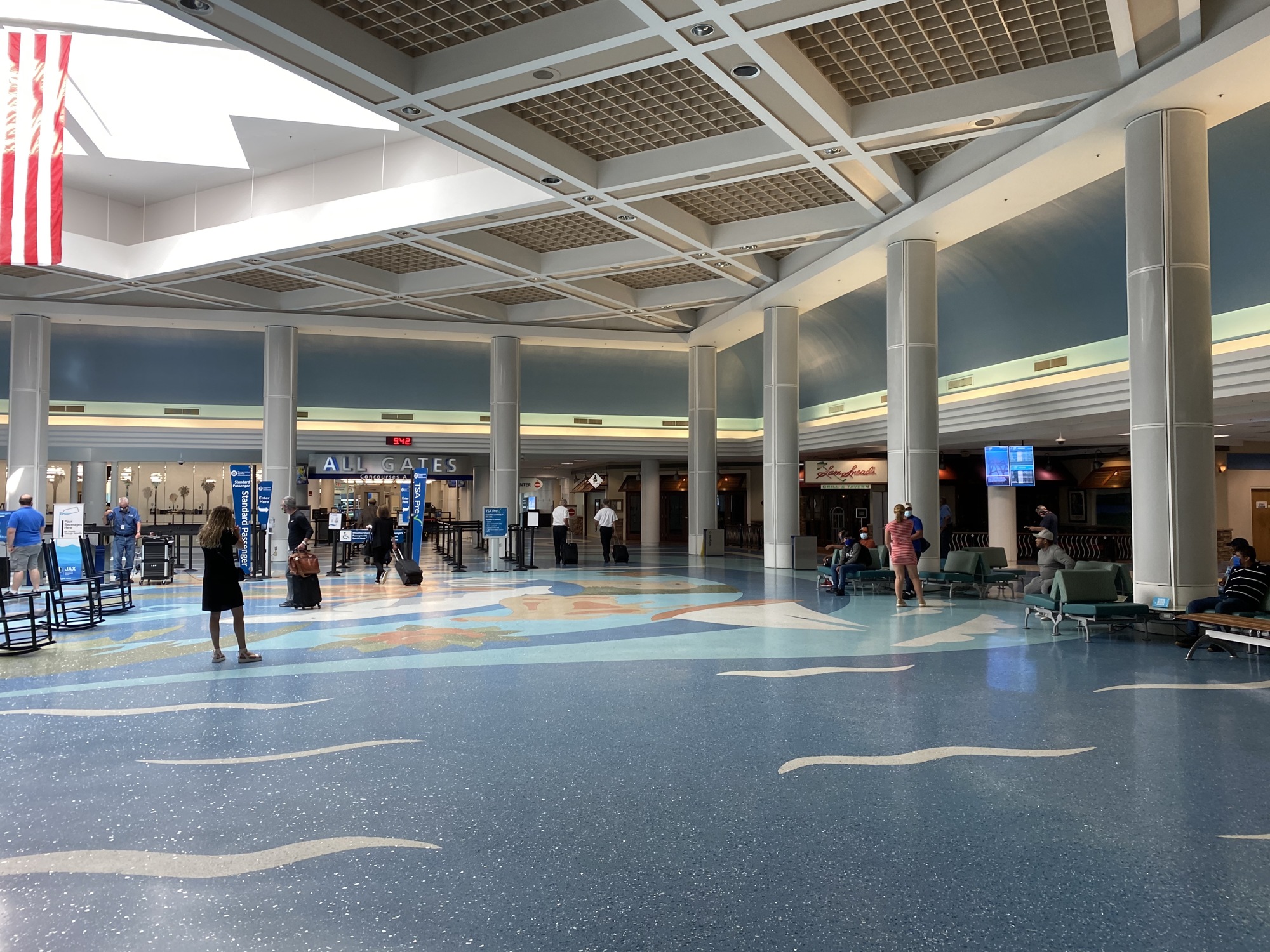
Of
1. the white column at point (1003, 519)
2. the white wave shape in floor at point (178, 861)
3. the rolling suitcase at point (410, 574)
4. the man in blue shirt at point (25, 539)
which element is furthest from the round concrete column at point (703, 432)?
the white wave shape in floor at point (178, 861)

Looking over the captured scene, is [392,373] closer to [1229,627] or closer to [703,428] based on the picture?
[703,428]

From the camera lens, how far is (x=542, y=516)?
1606 inches

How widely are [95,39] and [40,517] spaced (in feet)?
30.8

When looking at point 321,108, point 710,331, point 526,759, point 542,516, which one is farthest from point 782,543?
point 542,516

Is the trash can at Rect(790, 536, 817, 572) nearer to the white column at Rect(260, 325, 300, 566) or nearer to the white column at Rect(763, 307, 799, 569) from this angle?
the white column at Rect(763, 307, 799, 569)

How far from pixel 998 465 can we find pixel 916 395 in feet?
23.8

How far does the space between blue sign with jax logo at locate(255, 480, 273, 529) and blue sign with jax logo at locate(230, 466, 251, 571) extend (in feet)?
1.33

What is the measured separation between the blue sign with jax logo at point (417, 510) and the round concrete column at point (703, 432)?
28.5 ft

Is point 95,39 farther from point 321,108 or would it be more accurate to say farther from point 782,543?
point 782,543

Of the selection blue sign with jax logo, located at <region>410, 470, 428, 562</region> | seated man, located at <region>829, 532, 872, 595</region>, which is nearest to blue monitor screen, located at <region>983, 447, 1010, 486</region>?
seated man, located at <region>829, 532, 872, 595</region>

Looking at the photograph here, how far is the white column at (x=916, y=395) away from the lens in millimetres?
15258

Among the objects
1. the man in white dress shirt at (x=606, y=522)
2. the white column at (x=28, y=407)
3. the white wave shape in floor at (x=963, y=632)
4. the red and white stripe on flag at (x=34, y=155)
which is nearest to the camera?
the white wave shape in floor at (x=963, y=632)

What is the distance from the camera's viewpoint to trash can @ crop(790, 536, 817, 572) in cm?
2075

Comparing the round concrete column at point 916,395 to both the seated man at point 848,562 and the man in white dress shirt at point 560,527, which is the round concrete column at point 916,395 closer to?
the seated man at point 848,562
